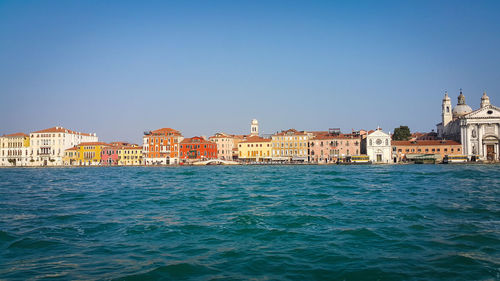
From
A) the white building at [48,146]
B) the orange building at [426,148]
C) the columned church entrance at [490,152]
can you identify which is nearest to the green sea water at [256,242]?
the orange building at [426,148]

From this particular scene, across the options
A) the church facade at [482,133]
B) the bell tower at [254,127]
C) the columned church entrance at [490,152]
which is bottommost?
the columned church entrance at [490,152]

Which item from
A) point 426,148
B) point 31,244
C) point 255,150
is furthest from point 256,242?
point 255,150

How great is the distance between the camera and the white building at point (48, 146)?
70.4m

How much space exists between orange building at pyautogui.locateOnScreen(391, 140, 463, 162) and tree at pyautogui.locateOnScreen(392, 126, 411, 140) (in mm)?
8691

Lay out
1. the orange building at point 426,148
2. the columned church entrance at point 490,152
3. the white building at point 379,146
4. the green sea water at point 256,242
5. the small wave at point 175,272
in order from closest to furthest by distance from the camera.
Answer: the small wave at point 175,272 < the green sea water at point 256,242 < the columned church entrance at point 490,152 < the orange building at point 426,148 < the white building at point 379,146

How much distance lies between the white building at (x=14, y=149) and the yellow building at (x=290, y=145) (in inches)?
1946

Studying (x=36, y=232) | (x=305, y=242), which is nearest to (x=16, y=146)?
(x=36, y=232)

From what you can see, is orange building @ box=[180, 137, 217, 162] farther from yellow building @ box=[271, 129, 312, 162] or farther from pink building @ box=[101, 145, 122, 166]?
pink building @ box=[101, 145, 122, 166]

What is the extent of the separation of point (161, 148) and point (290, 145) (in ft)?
81.6

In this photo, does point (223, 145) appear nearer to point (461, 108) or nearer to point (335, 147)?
point (335, 147)

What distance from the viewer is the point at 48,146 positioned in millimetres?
71000

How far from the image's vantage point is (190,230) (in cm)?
817

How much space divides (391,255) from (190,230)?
435 cm

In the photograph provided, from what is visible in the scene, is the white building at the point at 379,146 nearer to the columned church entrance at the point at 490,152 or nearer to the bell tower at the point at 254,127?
the columned church entrance at the point at 490,152
